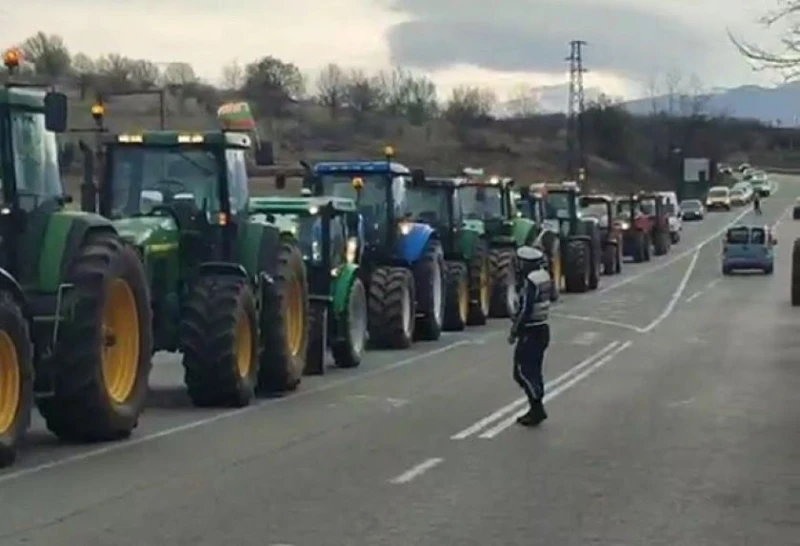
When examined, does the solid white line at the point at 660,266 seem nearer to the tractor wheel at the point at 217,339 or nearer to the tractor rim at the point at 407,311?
the tractor rim at the point at 407,311

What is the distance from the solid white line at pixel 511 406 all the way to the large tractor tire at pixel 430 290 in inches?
130

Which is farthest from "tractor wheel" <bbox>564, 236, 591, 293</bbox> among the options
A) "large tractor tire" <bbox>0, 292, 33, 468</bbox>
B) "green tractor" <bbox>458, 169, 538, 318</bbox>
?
"large tractor tire" <bbox>0, 292, 33, 468</bbox>

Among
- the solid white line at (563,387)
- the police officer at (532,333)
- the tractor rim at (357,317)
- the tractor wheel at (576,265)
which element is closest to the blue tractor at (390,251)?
the tractor rim at (357,317)

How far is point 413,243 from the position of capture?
2948cm

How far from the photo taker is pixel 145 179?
20.3 meters

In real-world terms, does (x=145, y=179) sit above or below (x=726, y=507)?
above

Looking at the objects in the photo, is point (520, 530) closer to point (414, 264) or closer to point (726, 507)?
point (726, 507)

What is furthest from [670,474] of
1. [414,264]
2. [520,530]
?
[414,264]

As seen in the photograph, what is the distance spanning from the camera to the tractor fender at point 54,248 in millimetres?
15078

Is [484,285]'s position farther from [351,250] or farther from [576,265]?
[576,265]

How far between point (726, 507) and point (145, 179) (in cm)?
978

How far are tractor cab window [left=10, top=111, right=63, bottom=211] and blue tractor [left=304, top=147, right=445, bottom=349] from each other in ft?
41.1

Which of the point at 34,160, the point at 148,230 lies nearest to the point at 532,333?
the point at 148,230

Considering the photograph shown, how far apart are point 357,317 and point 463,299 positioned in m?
8.84
